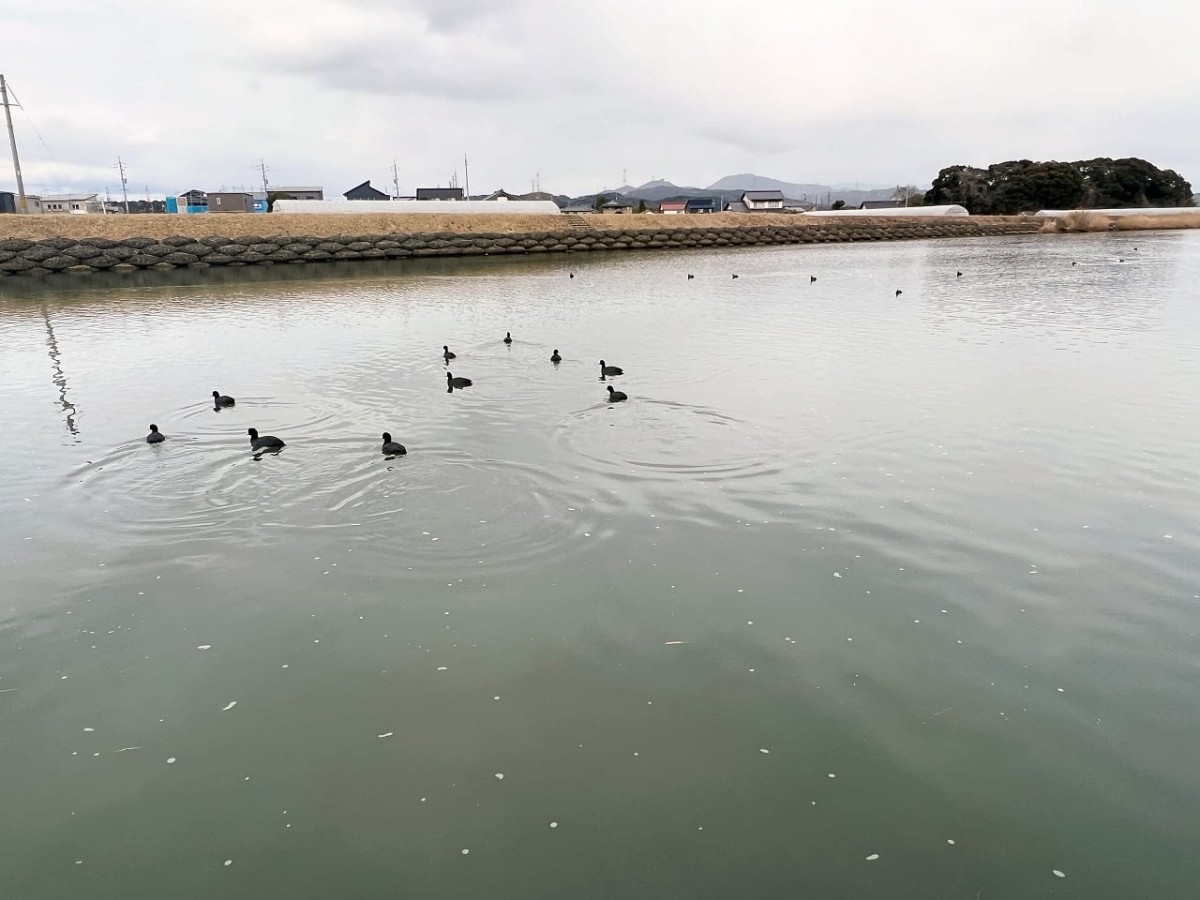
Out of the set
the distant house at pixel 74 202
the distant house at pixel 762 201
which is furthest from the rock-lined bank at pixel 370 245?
the distant house at pixel 74 202

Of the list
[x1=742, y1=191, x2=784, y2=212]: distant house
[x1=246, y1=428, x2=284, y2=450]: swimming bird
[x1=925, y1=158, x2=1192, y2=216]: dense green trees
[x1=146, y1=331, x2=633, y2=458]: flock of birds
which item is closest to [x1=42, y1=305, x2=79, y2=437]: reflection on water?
[x1=146, y1=331, x2=633, y2=458]: flock of birds

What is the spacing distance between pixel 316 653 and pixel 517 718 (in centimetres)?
197

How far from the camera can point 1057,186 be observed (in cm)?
9062

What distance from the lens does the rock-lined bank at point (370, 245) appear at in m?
37.4

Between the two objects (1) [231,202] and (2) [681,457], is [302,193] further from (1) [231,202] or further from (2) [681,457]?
(2) [681,457]

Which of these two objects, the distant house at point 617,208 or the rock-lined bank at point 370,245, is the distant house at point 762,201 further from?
the rock-lined bank at point 370,245

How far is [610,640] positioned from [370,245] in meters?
44.0

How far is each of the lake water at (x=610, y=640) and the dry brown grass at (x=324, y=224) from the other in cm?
3648

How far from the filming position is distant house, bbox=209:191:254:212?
83375 mm

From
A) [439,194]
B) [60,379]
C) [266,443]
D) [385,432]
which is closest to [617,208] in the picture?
[439,194]

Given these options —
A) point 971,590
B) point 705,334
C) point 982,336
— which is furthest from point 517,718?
point 982,336

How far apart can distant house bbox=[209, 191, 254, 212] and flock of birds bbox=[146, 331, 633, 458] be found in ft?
261

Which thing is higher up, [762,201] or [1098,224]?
[762,201]

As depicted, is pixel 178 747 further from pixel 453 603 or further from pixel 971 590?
pixel 971 590
